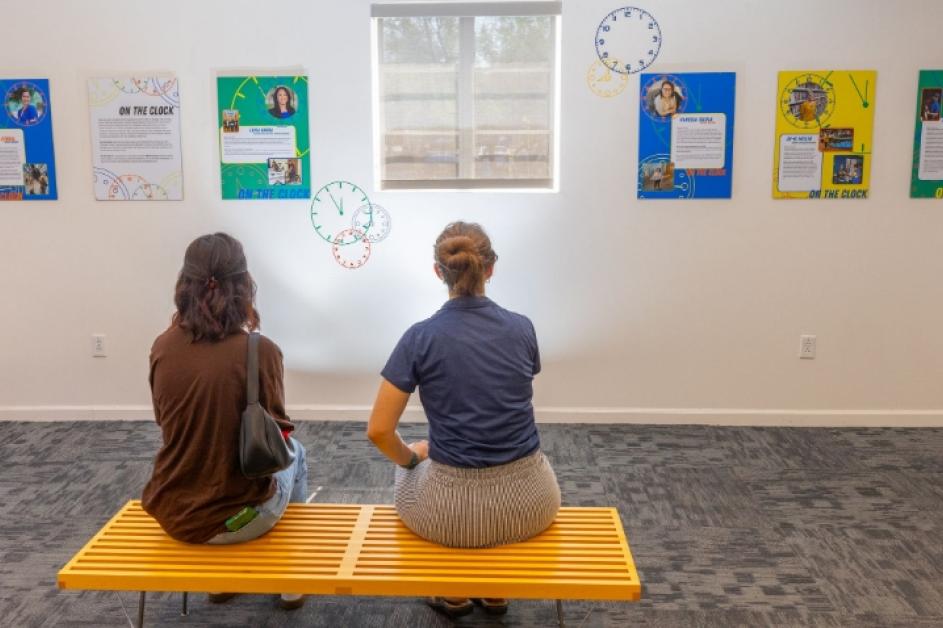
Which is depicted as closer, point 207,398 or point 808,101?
point 207,398

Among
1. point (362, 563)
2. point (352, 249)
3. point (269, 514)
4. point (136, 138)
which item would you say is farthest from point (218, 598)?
point (136, 138)

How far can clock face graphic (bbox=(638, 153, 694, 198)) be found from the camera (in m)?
3.95

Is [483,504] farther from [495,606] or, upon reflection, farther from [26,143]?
[26,143]

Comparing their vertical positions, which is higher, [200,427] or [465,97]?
[465,97]

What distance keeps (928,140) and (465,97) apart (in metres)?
2.26

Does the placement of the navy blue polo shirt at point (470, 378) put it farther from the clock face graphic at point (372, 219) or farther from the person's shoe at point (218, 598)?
the clock face graphic at point (372, 219)

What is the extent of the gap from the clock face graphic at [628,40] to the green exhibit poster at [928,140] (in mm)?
1297

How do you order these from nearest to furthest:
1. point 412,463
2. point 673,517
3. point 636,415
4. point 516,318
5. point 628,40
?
point 516,318 < point 412,463 < point 673,517 < point 628,40 < point 636,415

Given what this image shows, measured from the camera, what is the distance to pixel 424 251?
4074 millimetres

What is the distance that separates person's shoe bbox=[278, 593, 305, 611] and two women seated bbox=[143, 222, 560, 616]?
1.23ft

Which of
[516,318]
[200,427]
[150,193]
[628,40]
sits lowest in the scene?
[200,427]

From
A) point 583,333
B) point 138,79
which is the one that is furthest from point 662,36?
point 138,79

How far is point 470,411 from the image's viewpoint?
204 centimetres

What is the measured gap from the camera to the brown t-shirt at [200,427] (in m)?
2.00
